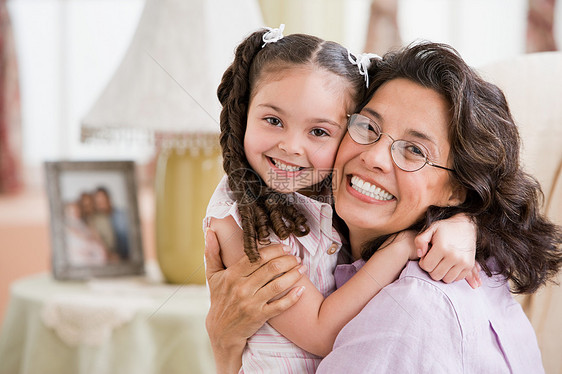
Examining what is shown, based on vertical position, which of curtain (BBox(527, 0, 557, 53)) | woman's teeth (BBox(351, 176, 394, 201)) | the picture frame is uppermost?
curtain (BBox(527, 0, 557, 53))

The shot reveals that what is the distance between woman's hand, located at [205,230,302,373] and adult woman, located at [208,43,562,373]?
44mm

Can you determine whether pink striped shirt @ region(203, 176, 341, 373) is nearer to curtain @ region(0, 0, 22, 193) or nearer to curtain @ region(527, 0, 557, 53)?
curtain @ region(527, 0, 557, 53)

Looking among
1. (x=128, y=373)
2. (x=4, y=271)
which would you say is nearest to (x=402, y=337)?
(x=128, y=373)

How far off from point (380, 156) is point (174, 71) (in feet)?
3.12

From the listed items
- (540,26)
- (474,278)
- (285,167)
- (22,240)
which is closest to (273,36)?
(285,167)

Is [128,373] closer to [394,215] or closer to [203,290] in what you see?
[203,290]

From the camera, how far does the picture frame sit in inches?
84.6

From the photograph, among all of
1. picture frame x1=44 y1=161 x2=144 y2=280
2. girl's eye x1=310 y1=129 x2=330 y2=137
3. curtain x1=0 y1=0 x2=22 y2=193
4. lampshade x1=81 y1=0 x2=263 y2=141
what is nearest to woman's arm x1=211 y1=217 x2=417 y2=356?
girl's eye x1=310 y1=129 x2=330 y2=137

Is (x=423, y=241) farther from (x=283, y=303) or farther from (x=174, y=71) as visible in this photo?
(x=174, y=71)

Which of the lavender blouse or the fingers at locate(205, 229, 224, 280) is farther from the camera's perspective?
the fingers at locate(205, 229, 224, 280)

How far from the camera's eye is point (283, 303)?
1151mm

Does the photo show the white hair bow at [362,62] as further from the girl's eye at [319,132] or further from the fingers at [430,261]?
the fingers at [430,261]

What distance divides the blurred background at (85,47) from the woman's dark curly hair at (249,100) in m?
1.77

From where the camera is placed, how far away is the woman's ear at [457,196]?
120 centimetres
